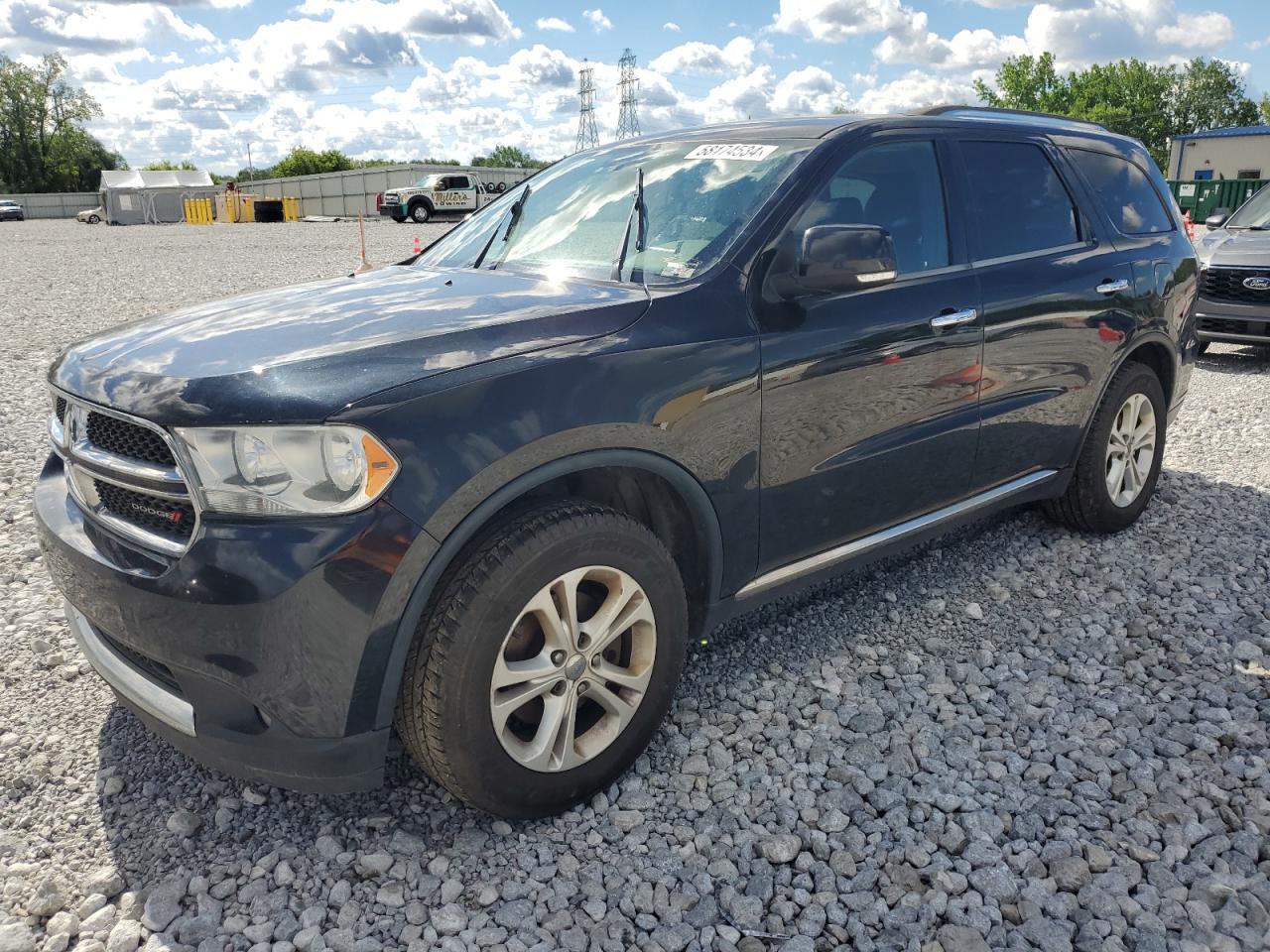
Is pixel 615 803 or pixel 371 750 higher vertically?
pixel 371 750

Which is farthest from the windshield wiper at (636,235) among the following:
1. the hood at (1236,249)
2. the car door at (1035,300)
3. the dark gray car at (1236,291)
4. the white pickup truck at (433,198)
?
the white pickup truck at (433,198)

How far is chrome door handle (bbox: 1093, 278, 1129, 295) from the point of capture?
4.19 metres

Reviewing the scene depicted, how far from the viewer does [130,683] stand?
2496 millimetres

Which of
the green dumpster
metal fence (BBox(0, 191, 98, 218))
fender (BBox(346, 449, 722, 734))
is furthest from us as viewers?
metal fence (BBox(0, 191, 98, 218))

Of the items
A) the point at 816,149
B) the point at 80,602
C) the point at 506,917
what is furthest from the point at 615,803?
the point at 816,149

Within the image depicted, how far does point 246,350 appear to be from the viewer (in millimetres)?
2459

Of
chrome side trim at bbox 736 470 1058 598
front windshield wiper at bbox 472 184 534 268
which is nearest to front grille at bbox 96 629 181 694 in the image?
chrome side trim at bbox 736 470 1058 598

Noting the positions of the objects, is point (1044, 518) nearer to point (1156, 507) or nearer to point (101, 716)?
point (1156, 507)

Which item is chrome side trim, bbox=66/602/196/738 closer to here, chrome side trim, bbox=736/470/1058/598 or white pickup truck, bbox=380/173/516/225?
chrome side trim, bbox=736/470/1058/598

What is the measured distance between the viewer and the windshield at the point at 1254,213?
963 cm

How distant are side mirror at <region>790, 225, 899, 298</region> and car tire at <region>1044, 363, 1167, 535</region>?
1.98 m

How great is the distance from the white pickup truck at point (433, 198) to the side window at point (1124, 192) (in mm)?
33253

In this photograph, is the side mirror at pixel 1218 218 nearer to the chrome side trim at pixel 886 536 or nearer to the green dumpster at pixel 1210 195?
the chrome side trim at pixel 886 536

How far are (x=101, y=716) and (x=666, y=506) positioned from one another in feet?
6.50
